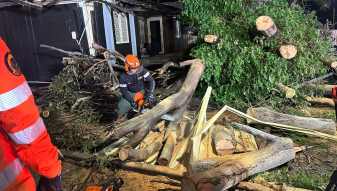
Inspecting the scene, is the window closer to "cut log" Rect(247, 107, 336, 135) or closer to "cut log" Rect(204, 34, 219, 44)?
"cut log" Rect(204, 34, 219, 44)

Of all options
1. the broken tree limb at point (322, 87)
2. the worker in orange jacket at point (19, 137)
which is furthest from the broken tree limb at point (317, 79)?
the worker in orange jacket at point (19, 137)

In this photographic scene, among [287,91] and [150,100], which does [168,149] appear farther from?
[287,91]

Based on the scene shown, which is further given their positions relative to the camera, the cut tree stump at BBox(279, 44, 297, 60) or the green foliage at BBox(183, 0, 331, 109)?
the green foliage at BBox(183, 0, 331, 109)

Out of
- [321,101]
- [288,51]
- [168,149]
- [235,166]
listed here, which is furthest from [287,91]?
[235,166]

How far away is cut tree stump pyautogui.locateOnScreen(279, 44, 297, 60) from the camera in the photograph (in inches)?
318

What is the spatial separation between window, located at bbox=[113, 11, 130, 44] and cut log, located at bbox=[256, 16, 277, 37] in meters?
5.27

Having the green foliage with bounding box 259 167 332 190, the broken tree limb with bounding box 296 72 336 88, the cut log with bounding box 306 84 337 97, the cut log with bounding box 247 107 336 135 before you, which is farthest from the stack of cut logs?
the cut log with bounding box 306 84 337 97

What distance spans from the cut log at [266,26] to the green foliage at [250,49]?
0.17m

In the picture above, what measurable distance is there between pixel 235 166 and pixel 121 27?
8039 mm

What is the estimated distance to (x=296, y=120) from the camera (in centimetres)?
726

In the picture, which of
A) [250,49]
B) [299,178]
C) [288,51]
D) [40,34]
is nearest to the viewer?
[299,178]

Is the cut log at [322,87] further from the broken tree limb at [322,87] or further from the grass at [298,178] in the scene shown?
the grass at [298,178]

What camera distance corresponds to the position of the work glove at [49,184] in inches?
94.2

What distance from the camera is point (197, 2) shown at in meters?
9.30
